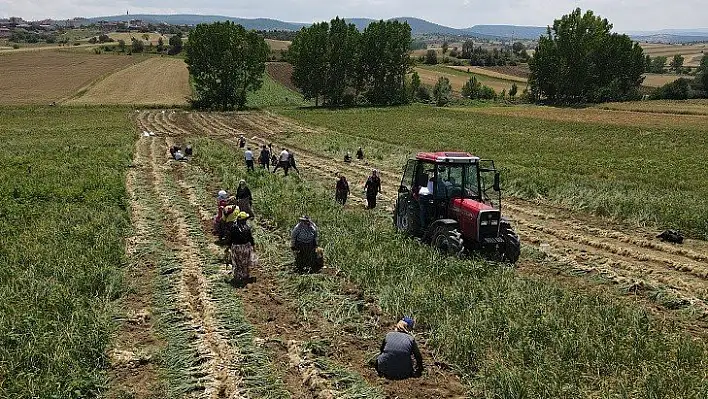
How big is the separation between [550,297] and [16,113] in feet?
184

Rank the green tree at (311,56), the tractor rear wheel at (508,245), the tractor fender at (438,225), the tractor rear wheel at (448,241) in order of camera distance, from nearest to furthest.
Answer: the tractor rear wheel at (448,241) → the tractor fender at (438,225) → the tractor rear wheel at (508,245) → the green tree at (311,56)

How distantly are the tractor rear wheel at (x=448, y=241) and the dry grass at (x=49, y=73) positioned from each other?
62.8 meters

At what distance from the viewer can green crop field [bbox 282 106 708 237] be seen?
1739 cm

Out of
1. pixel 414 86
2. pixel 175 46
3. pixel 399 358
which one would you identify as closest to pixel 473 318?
pixel 399 358

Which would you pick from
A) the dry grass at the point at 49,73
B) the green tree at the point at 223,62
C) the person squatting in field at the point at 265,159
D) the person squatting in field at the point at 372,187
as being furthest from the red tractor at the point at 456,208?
the dry grass at the point at 49,73

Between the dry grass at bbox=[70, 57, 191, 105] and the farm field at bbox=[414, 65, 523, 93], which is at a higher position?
the farm field at bbox=[414, 65, 523, 93]

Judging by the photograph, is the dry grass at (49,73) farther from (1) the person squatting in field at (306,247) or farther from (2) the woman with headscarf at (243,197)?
(1) the person squatting in field at (306,247)

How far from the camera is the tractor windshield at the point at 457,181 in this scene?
39.5 ft

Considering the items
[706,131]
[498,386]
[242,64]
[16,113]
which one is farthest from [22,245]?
[242,64]

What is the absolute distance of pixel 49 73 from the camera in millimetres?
86750

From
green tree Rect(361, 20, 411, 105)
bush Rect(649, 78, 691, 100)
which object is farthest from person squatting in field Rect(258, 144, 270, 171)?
bush Rect(649, 78, 691, 100)

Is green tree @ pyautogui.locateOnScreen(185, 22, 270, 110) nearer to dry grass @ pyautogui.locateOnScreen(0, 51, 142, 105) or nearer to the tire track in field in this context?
dry grass @ pyautogui.locateOnScreen(0, 51, 142, 105)

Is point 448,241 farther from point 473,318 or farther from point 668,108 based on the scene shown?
point 668,108

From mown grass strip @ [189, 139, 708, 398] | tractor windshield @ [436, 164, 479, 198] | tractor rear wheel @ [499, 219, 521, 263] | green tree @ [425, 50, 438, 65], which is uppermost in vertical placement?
green tree @ [425, 50, 438, 65]
